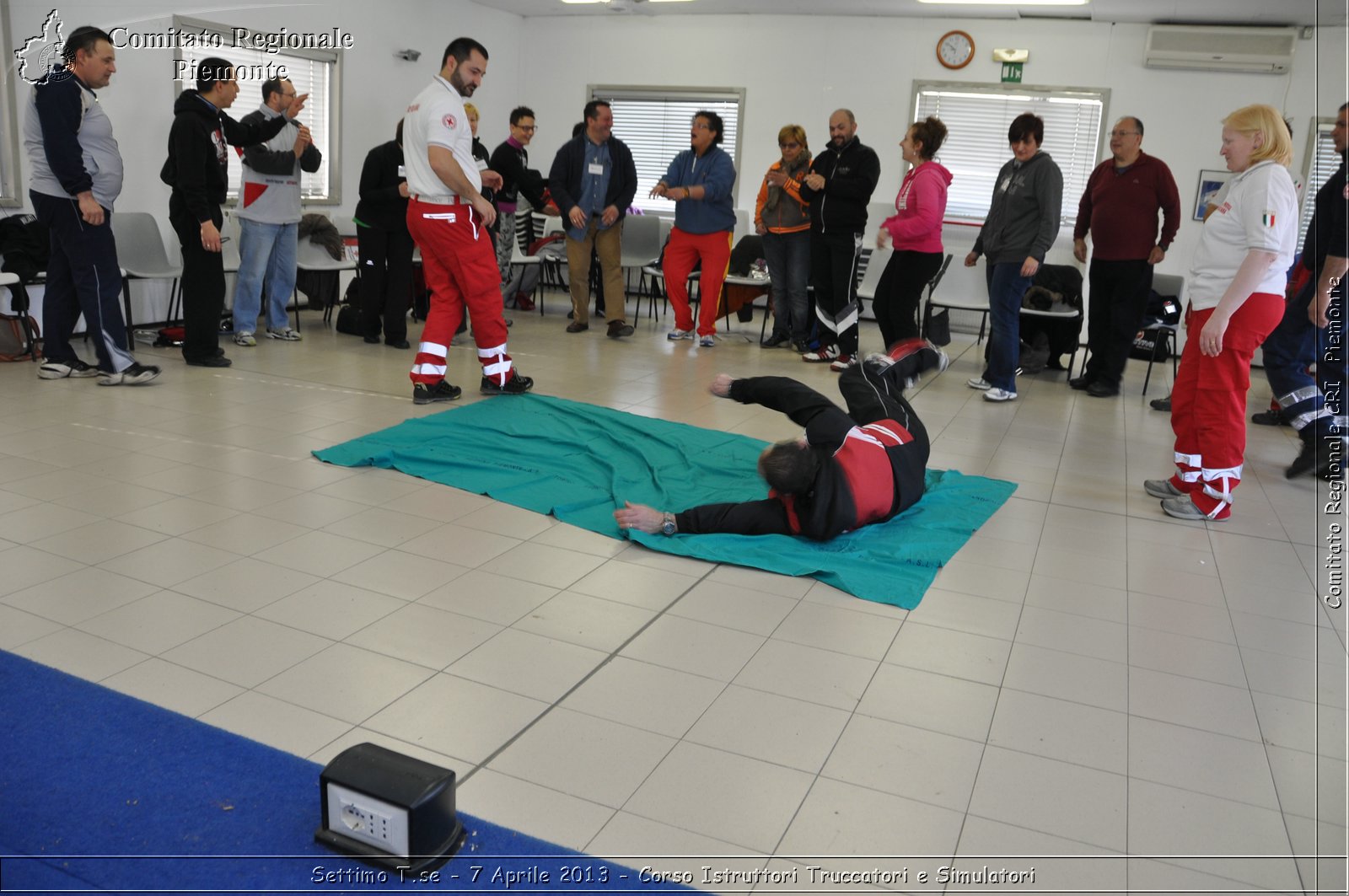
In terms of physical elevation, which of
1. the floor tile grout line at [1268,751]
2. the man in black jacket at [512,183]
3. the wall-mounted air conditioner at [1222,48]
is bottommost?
the floor tile grout line at [1268,751]

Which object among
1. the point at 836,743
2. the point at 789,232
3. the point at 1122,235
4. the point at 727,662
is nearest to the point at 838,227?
the point at 789,232

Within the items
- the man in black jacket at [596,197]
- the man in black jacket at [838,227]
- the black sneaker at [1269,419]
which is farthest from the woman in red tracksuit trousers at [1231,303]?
the man in black jacket at [596,197]

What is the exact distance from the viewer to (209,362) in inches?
236

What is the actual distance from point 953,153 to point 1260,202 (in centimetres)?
597

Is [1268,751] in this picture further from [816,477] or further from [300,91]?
[300,91]

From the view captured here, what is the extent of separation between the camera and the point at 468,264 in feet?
17.3

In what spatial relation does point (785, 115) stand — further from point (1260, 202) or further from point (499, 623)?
point (499, 623)

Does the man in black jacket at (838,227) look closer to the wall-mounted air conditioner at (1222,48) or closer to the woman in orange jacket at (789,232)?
the woman in orange jacket at (789,232)

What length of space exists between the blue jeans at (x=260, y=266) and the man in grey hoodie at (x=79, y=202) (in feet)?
4.52

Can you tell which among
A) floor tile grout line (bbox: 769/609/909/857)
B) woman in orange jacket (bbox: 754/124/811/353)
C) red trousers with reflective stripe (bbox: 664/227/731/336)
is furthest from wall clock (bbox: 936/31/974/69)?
floor tile grout line (bbox: 769/609/909/857)

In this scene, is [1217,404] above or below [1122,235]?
below

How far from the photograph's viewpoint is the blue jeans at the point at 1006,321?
6398 mm

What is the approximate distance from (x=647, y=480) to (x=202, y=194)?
321 cm

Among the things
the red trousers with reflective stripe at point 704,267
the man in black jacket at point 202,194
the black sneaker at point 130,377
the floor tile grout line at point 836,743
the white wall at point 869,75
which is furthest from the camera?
the white wall at point 869,75
